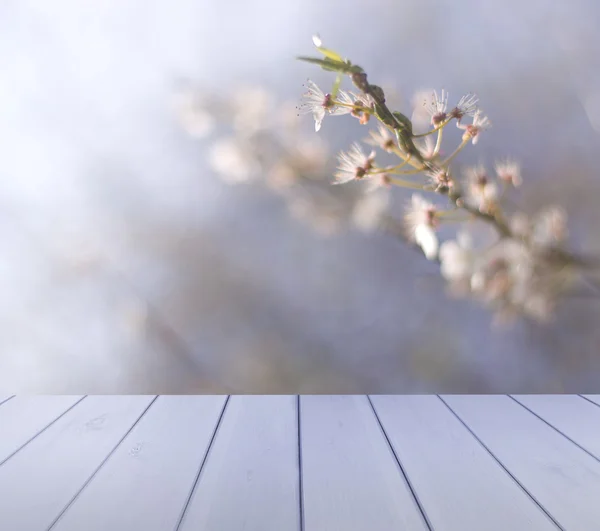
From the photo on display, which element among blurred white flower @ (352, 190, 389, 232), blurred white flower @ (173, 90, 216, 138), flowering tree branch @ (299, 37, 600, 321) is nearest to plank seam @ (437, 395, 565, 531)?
flowering tree branch @ (299, 37, 600, 321)

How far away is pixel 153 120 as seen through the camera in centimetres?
130

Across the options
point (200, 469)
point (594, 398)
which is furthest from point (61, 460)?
point (594, 398)

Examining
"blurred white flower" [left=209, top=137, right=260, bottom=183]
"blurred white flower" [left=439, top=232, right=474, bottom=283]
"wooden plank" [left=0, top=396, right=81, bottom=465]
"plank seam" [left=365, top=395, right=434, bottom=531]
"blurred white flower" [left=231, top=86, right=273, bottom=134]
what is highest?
"blurred white flower" [left=231, top=86, right=273, bottom=134]

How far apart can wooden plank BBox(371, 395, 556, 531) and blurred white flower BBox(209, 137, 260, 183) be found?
541 millimetres

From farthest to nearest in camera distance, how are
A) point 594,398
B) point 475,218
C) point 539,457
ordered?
point 594,398
point 539,457
point 475,218

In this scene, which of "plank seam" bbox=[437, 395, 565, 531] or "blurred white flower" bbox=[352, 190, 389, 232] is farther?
"blurred white flower" bbox=[352, 190, 389, 232]

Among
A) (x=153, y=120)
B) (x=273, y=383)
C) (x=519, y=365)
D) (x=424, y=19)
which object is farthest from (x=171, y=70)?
(x=519, y=365)

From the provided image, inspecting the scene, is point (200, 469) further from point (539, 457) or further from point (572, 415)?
point (572, 415)

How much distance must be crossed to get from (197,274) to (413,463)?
568 millimetres

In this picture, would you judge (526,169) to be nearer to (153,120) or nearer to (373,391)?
(373,391)

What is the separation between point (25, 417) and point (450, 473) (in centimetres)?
82

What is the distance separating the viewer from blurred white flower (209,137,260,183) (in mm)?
1280

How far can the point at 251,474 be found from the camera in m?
1.02

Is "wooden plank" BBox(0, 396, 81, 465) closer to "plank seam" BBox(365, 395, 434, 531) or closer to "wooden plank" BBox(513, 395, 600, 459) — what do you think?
"plank seam" BBox(365, 395, 434, 531)
